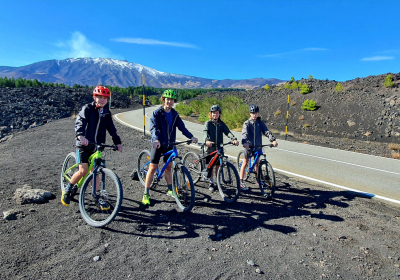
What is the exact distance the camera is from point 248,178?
6.59m

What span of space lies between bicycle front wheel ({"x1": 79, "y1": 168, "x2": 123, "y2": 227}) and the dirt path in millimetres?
157

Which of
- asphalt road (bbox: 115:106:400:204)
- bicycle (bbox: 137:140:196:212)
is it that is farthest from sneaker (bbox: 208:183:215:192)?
asphalt road (bbox: 115:106:400:204)

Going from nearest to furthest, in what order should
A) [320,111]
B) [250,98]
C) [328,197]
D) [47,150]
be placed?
1. [328,197]
2. [47,150]
3. [320,111]
4. [250,98]

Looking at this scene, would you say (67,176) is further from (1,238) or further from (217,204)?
(217,204)

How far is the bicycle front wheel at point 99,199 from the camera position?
3791 millimetres

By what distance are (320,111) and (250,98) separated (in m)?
16.5

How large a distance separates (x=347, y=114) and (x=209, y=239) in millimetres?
27681

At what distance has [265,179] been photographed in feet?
17.6

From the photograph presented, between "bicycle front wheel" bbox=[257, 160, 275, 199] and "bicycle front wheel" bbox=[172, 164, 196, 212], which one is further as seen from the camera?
"bicycle front wheel" bbox=[257, 160, 275, 199]

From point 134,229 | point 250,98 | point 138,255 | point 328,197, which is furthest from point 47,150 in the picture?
point 250,98

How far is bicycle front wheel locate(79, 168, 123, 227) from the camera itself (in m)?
3.79

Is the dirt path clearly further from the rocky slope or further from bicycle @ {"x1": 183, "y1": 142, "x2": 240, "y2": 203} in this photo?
the rocky slope

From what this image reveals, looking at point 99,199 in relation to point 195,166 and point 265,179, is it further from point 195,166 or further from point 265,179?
point 265,179

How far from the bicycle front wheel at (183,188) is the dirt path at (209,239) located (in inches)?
6.9
